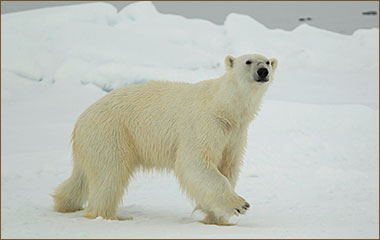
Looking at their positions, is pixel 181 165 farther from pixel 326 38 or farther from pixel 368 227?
pixel 326 38

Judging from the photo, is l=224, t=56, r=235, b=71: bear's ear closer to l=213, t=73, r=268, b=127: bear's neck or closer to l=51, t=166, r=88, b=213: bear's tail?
l=213, t=73, r=268, b=127: bear's neck

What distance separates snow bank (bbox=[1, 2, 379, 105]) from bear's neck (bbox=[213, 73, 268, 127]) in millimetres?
5777

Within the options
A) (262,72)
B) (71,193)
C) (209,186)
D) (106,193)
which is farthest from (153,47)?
(209,186)

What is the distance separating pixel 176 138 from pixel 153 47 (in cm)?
696

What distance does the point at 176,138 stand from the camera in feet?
11.6

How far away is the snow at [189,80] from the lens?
3.65 m

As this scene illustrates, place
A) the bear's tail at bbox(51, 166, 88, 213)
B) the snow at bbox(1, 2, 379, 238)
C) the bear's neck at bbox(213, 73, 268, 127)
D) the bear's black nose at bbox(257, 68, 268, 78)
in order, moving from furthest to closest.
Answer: the bear's tail at bbox(51, 166, 88, 213) → the snow at bbox(1, 2, 379, 238) → the bear's neck at bbox(213, 73, 268, 127) → the bear's black nose at bbox(257, 68, 268, 78)

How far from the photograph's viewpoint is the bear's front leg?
3223mm

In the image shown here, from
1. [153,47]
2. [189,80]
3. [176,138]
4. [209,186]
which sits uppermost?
[176,138]

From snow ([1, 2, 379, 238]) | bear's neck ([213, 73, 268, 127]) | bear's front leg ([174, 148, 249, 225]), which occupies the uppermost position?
bear's neck ([213, 73, 268, 127])

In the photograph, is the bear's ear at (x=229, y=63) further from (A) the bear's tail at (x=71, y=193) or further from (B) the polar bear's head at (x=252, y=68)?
(A) the bear's tail at (x=71, y=193)

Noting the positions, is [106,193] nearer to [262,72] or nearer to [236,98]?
[236,98]

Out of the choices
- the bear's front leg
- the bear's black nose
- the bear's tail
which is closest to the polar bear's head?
the bear's black nose

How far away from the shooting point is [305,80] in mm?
9992
